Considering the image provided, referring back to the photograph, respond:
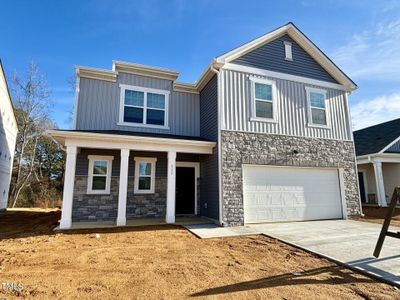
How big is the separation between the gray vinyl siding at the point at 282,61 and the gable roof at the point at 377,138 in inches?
266

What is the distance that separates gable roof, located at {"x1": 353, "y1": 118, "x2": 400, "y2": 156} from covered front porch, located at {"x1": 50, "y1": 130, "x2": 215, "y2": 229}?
1182 cm

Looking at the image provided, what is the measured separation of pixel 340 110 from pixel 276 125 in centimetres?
386

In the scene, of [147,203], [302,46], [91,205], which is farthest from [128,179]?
[302,46]

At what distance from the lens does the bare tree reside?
17719 mm

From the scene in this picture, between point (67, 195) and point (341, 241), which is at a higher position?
point (67, 195)

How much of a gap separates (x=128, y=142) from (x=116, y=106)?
2.73 m

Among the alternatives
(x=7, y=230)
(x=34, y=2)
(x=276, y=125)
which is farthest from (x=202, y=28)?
(x=7, y=230)

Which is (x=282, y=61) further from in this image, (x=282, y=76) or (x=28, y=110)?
(x=28, y=110)

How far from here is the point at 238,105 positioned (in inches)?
358

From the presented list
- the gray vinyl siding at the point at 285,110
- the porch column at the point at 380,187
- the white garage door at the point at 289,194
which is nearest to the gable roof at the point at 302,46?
the gray vinyl siding at the point at 285,110

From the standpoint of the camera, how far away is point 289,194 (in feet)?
30.5

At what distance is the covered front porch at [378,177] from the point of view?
13.7 meters

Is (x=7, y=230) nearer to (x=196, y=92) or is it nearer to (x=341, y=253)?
(x=196, y=92)

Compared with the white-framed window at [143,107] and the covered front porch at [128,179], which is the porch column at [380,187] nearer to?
the covered front porch at [128,179]
